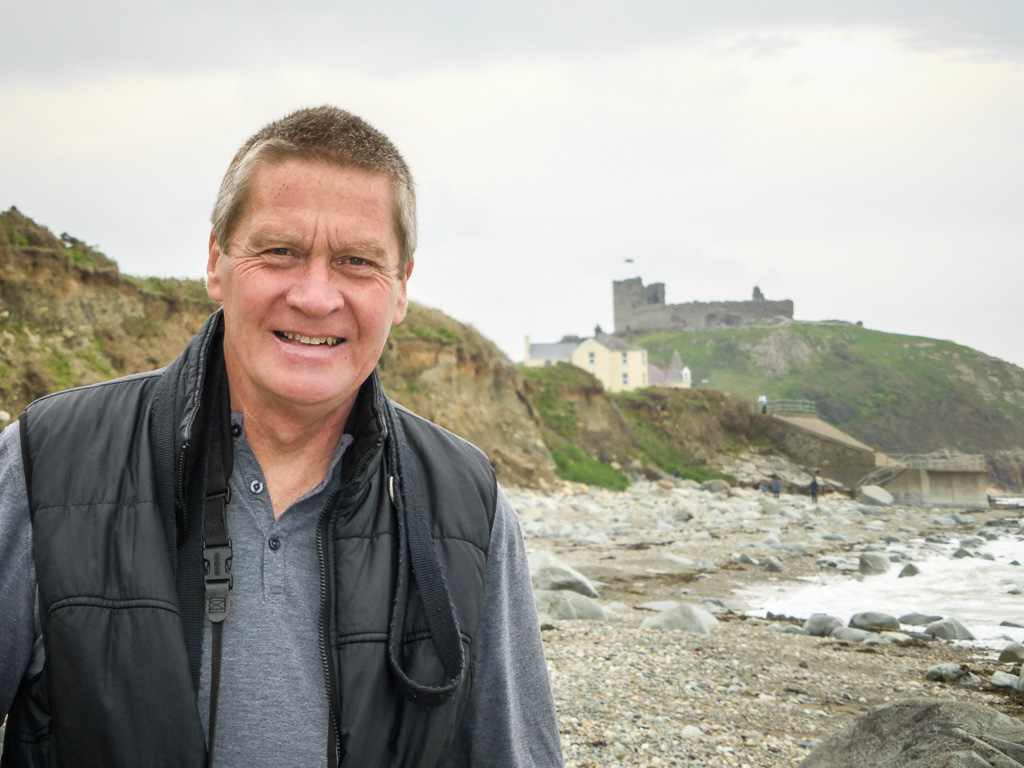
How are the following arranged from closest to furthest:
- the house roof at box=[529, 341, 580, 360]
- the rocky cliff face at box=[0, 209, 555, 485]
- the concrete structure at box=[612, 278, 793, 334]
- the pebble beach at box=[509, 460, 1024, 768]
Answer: the pebble beach at box=[509, 460, 1024, 768] < the rocky cliff face at box=[0, 209, 555, 485] < the house roof at box=[529, 341, 580, 360] < the concrete structure at box=[612, 278, 793, 334]

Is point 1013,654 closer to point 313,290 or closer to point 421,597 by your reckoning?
point 421,597

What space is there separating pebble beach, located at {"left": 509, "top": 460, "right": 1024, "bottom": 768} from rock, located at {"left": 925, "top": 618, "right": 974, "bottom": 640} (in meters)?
0.16

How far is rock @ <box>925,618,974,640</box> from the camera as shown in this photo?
9539mm

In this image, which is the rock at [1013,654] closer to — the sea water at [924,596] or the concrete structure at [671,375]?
the sea water at [924,596]

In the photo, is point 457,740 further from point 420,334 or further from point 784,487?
point 784,487

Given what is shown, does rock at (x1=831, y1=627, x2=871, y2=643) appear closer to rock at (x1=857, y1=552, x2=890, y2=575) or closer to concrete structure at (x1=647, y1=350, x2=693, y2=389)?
rock at (x1=857, y1=552, x2=890, y2=575)

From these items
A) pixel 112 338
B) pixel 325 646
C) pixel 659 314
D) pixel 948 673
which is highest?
pixel 659 314

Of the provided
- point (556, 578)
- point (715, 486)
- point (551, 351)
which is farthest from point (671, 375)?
point (556, 578)

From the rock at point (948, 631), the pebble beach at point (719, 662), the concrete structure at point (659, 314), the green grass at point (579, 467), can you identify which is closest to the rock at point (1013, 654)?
the pebble beach at point (719, 662)

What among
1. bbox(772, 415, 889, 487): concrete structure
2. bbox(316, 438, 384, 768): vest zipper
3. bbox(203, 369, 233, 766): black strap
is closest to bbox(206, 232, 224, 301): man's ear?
bbox(203, 369, 233, 766): black strap

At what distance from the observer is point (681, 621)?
895cm

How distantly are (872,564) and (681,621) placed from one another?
816 cm

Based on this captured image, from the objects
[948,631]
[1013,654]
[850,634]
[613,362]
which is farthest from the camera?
[613,362]

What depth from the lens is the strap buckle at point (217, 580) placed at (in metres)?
1.77
